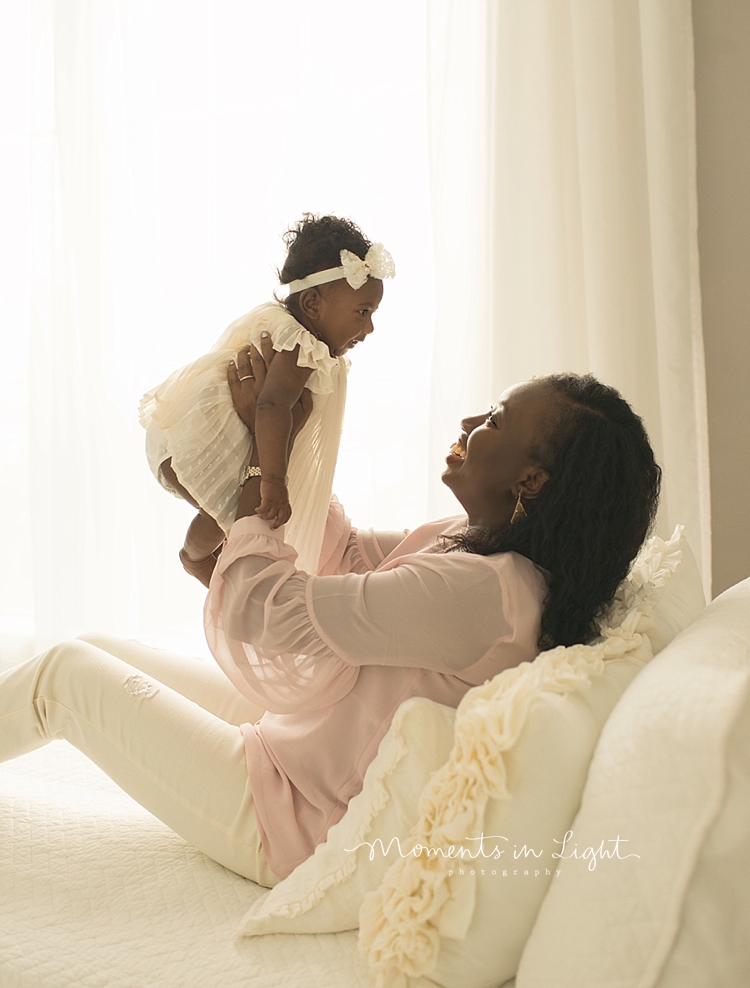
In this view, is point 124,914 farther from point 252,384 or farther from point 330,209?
point 330,209

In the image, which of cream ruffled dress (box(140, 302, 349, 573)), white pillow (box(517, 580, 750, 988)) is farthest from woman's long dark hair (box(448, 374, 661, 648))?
cream ruffled dress (box(140, 302, 349, 573))

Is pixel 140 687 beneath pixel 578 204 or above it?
beneath

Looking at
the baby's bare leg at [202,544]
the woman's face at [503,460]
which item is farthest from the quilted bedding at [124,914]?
the woman's face at [503,460]

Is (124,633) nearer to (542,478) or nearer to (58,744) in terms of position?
(58,744)

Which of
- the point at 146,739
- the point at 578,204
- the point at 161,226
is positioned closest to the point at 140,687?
the point at 146,739

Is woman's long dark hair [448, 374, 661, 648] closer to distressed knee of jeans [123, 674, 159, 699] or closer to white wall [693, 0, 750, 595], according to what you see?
distressed knee of jeans [123, 674, 159, 699]

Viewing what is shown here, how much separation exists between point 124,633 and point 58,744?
108 centimetres

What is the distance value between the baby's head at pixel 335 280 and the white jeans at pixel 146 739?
0.67 m

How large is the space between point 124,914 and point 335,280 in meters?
1.03

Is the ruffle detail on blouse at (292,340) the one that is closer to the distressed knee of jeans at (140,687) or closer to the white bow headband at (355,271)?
the white bow headband at (355,271)

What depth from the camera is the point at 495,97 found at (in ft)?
7.30

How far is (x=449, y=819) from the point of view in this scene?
899 millimetres

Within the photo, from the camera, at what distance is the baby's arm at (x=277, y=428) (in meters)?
1.26

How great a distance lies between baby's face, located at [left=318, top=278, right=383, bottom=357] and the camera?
1.46 m
